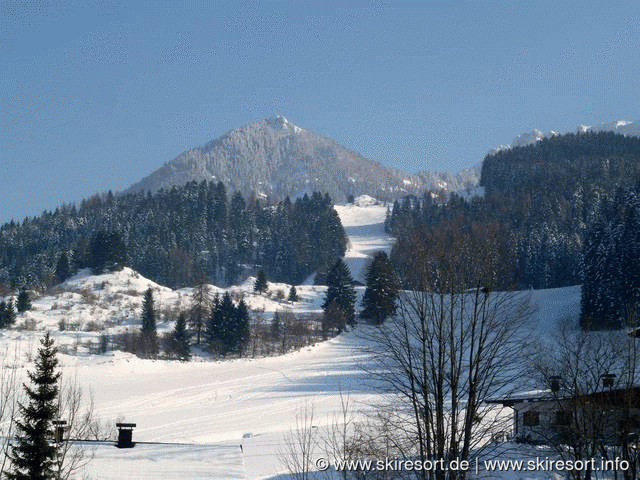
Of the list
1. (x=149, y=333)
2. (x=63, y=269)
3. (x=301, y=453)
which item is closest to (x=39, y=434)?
(x=301, y=453)

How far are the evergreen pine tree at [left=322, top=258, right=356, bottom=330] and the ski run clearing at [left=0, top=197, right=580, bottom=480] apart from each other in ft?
24.1

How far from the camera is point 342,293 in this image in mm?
79938

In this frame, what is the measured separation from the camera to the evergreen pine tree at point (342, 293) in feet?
257

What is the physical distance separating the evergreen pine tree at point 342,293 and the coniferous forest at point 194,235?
48.9m

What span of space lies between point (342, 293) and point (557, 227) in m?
53.4

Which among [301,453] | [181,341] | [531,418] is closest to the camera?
[301,453]

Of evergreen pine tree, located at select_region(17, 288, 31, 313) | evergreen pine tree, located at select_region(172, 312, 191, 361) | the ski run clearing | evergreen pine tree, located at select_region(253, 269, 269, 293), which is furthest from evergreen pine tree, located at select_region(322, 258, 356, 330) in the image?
evergreen pine tree, located at select_region(17, 288, 31, 313)

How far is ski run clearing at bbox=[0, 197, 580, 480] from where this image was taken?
18219mm

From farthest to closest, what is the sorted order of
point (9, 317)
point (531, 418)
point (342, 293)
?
point (342, 293), point (9, 317), point (531, 418)

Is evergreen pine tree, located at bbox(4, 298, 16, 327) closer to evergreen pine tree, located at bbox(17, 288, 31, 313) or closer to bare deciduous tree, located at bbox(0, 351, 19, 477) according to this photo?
evergreen pine tree, located at bbox(17, 288, 31, 313)

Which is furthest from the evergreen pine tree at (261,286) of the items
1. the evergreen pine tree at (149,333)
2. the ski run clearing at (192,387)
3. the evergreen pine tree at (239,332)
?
the evergreen pine tree at (239,332)

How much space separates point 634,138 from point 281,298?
133 m

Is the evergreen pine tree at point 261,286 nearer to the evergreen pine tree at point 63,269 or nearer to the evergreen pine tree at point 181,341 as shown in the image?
the evergreen pine tree at point 63,269

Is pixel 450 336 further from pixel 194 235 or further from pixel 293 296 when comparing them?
pixel 194 235
